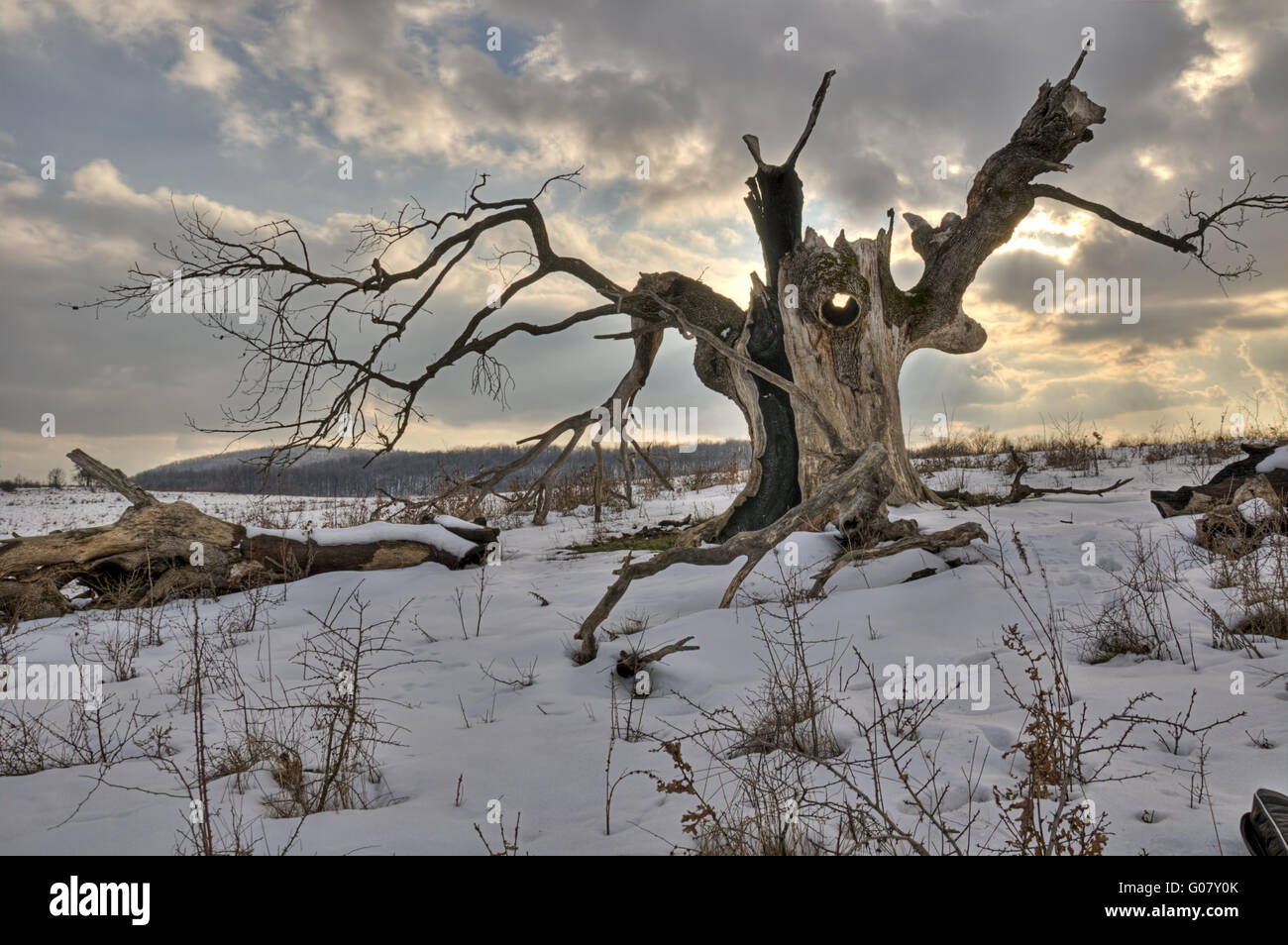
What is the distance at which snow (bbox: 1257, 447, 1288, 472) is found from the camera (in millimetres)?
7282

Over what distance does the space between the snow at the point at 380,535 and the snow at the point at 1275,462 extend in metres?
8.50

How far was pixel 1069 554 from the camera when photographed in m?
6.26

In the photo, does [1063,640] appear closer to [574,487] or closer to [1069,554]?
[1069,554]

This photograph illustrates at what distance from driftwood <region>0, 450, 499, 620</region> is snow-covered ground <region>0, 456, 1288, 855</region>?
1.04 feet

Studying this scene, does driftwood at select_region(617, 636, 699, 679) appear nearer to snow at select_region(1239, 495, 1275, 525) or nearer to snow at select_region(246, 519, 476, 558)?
snow at select_region(246, 519, 476, 558)

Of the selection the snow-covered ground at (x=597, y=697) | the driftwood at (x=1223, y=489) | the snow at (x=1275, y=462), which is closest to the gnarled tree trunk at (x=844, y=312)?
the snow-covered ground at (x=597, y=697)

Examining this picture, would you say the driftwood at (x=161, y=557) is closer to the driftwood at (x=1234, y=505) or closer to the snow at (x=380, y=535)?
the snow at (x=380, y=535)

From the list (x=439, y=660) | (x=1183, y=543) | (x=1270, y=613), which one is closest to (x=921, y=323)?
(x=1183, y=543)

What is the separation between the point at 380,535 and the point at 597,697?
4700mm

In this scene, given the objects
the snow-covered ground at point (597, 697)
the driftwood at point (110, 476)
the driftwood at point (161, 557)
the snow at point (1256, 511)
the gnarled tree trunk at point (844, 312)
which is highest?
the gnarled tree trunk at point (844, 312)

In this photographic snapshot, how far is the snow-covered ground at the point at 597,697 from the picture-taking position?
2.52m
